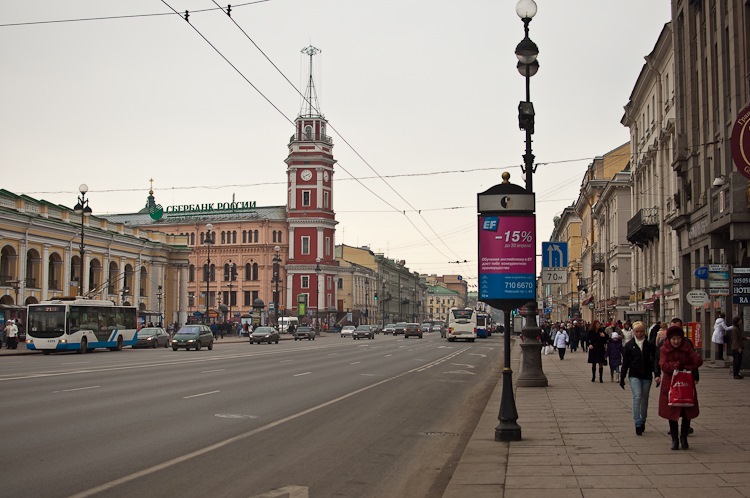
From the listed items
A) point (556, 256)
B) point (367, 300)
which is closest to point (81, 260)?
point (556, 256)

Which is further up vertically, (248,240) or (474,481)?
(248,240)

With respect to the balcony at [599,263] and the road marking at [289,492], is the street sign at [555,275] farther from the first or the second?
the balcony at [599,263]

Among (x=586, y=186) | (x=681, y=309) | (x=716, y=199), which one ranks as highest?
(x=586, y=186)

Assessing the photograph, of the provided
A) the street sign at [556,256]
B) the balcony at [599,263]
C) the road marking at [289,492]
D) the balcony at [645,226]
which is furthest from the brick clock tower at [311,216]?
the road marking at [289,492]

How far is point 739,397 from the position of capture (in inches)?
728

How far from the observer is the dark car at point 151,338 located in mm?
57156

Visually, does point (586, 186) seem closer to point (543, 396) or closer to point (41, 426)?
point (543, 396)

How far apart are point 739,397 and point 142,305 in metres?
77.2

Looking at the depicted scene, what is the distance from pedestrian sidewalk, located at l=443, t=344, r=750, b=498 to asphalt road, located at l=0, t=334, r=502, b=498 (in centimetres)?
56

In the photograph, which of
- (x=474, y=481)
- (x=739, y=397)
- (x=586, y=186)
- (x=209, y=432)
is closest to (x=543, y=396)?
(x=739, y=397)

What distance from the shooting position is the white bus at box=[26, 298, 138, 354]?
142ft

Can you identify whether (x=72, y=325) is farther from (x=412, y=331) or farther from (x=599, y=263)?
(x=412, y=331)

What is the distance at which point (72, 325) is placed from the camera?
44219 millimetres

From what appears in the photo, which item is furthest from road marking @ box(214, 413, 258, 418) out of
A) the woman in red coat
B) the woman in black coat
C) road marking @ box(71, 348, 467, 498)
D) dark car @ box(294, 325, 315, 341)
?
dark car @ box(294, 325, 315, 341)
